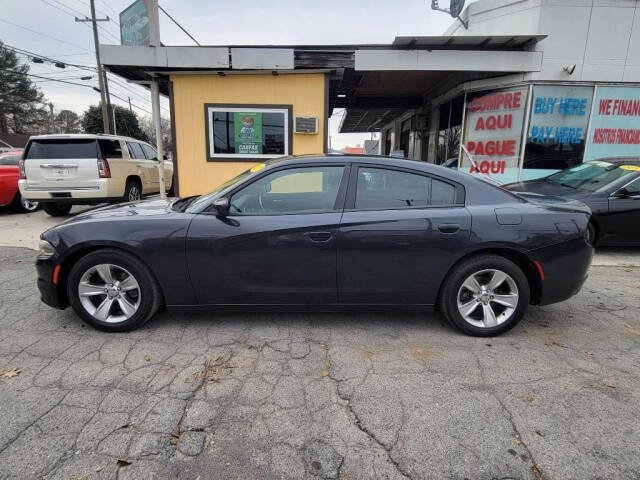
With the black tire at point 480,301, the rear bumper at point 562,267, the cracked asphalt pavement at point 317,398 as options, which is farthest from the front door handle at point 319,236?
the rear bumper at point 562,267

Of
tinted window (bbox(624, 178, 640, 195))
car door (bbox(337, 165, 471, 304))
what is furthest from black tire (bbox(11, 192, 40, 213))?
tinted window (bbox(624, 178, 640, 195))

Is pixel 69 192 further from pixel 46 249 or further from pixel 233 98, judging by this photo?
pixel 46 249

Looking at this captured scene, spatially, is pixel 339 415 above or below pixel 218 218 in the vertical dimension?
below

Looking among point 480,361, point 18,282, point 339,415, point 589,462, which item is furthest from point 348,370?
point 18,282

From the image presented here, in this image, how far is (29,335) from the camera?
314 cm

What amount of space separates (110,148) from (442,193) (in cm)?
757

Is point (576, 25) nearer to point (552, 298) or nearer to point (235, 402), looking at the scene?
point (552, 298)

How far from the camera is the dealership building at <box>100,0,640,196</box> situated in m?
6.88

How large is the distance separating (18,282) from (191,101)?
4.44m

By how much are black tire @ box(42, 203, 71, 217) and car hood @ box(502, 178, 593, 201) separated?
9767mm

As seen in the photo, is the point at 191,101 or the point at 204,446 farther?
the point at 191,101

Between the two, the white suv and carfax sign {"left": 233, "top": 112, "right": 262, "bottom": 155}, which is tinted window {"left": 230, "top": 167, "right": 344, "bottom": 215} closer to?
carfax sign {"left": 233, "top": 112, "right": 262, "bottom": 155}

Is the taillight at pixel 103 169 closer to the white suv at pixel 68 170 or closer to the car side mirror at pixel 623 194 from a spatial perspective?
the white suv at pixel 68 170

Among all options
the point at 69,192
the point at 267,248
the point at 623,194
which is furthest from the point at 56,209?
the point at 623,194
